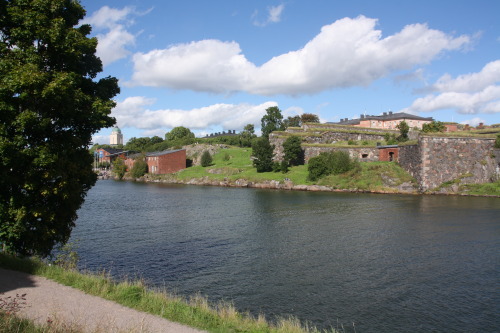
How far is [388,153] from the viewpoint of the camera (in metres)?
54.6

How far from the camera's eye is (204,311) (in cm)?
1006

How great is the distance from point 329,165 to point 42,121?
4394cm

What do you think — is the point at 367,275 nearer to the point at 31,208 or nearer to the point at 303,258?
the point at 303,258

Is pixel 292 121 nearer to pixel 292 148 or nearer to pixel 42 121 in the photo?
pixel 292 148

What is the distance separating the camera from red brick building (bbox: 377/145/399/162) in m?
53.5

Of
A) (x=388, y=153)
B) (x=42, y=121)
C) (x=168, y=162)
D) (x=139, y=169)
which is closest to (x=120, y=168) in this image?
(x=139, y=169)

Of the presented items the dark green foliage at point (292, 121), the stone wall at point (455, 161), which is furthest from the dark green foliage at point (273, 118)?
the stone wall at point (455, 161)

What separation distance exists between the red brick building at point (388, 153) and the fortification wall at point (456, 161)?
784 centimetres

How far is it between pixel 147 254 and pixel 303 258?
7513 millimetres

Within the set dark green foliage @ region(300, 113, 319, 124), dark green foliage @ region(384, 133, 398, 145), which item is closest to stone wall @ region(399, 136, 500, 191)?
dark green foliage @ region(384, 133, 398, 145)

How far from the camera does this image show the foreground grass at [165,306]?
30.3ft

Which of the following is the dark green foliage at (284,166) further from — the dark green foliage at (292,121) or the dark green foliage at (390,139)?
the dark green foliage at (292,121)

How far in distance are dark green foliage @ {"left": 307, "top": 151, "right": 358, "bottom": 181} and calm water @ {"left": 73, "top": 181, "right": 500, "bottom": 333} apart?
20170mm

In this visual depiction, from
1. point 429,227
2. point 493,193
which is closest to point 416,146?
point 493,193
